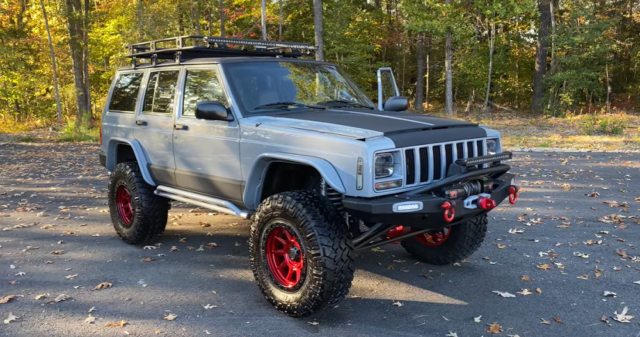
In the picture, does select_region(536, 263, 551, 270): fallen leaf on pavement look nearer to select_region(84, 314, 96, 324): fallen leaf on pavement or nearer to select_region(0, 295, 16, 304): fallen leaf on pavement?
select_region(84, 314, 96, 324): fallen leaf on pavement

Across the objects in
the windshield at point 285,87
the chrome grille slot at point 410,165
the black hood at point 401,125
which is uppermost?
the windshield at point 285,87

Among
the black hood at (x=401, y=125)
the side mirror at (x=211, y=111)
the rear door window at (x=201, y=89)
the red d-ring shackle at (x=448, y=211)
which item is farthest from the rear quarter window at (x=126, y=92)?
the red d-ring shackle at (x=448, y=211)

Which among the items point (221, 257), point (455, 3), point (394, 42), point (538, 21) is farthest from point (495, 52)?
point (221, 257)

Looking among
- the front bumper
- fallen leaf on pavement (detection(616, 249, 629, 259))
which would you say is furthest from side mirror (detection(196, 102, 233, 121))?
fallen leaf on pavement (detection(616, 249, 629, 259))

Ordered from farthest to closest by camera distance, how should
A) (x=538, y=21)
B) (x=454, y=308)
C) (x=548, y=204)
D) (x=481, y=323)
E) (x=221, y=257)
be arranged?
(x=538, y=21), (x=548, y=204), (x=221, y=257), (x=454, y=308), (x=481, y=323)

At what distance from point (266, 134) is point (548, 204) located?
541 cm

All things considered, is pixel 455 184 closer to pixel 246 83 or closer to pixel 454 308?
pixel 454 308

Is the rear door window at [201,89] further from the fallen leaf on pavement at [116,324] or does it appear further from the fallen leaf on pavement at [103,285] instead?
the fallen leaf on pavement at [116,324]

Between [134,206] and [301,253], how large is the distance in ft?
8.77

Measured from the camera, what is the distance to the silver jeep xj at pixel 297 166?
12.4ft

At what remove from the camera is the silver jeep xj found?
379cm

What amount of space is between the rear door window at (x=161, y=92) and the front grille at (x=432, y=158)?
2.81 meters

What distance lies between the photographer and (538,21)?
102 feet

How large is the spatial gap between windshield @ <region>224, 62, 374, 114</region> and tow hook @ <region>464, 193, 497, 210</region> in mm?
1742
